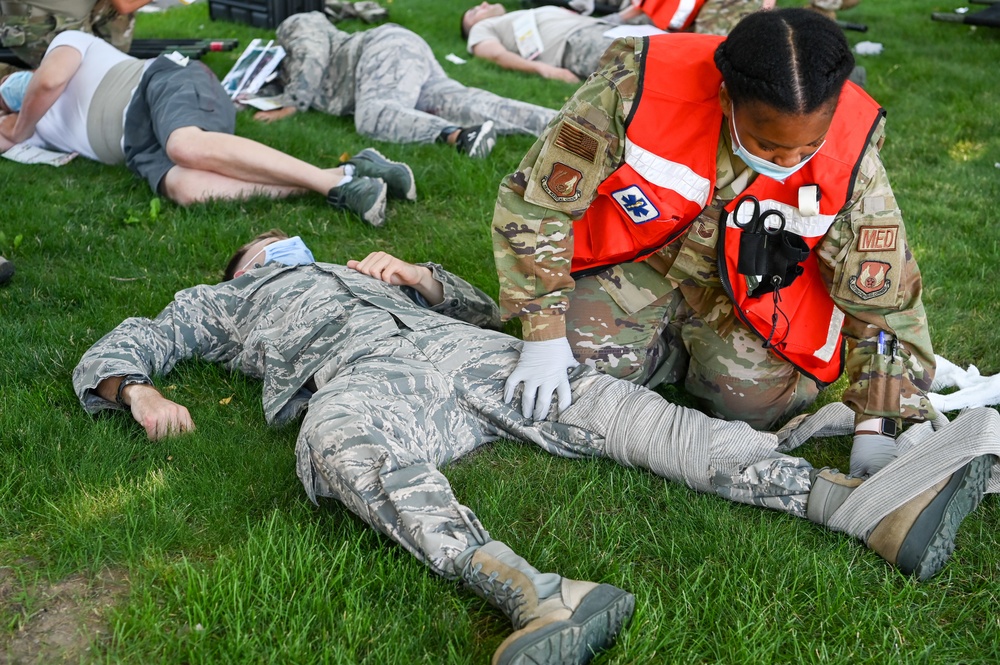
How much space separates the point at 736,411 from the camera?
2898 mm

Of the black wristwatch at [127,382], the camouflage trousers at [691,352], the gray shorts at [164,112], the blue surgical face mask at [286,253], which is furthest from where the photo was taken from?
the gray shorts at [164,112]

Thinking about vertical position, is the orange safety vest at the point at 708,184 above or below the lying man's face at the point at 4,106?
above

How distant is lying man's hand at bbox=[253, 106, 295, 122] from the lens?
5828 mm

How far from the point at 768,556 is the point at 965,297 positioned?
201 cm

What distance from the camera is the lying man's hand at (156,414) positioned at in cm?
265

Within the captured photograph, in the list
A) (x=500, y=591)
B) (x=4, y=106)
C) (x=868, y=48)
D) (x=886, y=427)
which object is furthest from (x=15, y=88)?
(x=868, y=48)

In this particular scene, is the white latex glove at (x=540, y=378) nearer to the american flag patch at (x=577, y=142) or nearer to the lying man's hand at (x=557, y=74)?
the american flag patch at (x=577, y=142)

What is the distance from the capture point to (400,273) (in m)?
3.07

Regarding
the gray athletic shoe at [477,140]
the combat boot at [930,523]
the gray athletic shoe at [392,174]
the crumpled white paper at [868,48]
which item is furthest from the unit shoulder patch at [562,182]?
the crumpled white paper at [868,48]

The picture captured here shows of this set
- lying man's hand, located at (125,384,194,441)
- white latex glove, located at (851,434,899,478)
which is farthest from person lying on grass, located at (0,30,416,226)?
white latex glove, located at (851,434,899,478)

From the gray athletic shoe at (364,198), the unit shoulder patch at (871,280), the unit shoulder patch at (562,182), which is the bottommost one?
the gray athletic shoe at (364,198)

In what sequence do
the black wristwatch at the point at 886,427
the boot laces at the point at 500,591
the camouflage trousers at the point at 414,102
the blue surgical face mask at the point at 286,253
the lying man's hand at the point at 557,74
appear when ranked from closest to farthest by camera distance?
the boot laces at the point at 500,591 → the black wristwatch at the point at 886,427 → the blue surgical face mask at the point at 286,253 → the camouflage trousers at the point at 414,102 → the lying man's hand at the point at 557,74

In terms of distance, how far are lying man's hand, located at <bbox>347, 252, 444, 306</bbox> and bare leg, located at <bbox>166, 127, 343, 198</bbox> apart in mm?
1488

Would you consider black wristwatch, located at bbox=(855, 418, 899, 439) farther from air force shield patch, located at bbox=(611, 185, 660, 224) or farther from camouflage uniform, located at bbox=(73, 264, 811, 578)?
air force shield patch, located at bbox=(611, 185, 660, 224)
